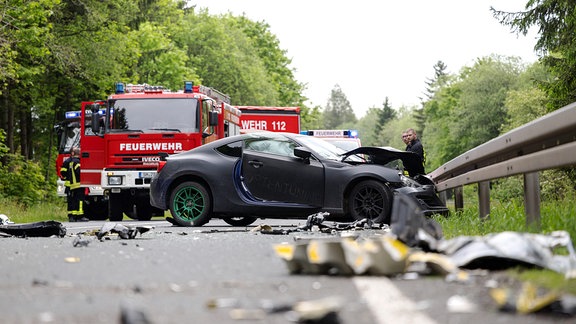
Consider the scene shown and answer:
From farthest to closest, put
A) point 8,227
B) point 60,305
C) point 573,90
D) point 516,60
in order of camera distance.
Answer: point 516,60 → point 573,90 → point 8,227 → point 60,305

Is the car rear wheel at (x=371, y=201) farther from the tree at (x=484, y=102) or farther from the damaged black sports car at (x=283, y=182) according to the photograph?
the tree at (x=484, y=102)

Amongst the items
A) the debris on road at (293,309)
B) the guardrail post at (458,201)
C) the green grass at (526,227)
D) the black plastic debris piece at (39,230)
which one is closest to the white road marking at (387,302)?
the debris on road at (293,309)

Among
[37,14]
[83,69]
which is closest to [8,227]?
[37,14]

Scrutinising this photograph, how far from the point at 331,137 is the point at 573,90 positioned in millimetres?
7417

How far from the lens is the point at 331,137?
1110 inches

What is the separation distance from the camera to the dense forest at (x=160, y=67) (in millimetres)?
25359

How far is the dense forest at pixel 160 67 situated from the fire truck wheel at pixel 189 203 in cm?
815

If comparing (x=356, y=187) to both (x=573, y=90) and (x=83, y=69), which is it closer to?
(x=573, y=90)

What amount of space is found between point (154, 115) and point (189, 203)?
6.61 m

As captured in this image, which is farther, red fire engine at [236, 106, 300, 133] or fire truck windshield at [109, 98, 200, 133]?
red fire engine at [236, 106, 300, 133]

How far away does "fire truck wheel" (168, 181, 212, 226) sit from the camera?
15.4m

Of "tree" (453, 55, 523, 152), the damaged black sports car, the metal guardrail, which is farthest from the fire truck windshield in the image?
"tree" (453, 55, 523, 152)

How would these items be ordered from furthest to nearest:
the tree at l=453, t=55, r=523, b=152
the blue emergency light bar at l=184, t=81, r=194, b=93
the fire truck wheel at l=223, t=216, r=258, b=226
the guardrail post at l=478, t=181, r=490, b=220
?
the tree at l=453, t=55, r=523, b=152 → the blue emergency light bar at l=184, t=81, r=194, b=93 → the fire truck wheel at l=223, t=216, r=258, b=226 → the guardrail post at l=478, t=181, r=490, b=220

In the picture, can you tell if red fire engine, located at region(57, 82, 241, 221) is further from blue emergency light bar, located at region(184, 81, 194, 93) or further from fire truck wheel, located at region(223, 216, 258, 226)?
fire truck wheel, located at region(223, 216, 258, 226)
